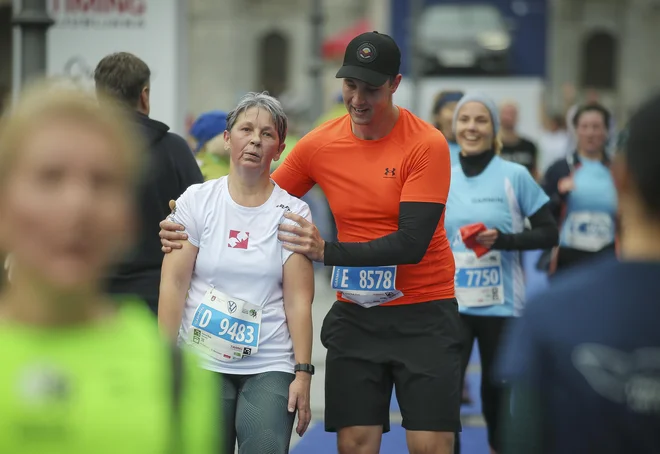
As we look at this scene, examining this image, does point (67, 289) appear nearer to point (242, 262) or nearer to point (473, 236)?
point (242, 262)

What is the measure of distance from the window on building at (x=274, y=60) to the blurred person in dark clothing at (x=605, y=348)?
4346 cm

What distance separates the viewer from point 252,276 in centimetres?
A: 456

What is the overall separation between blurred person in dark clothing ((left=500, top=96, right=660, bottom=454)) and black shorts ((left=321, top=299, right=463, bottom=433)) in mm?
2751

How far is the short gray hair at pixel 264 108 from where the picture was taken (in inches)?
189

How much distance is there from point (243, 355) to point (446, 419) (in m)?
0.94

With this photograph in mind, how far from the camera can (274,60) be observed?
153ft

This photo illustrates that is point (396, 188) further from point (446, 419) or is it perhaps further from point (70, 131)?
point (70, 131)

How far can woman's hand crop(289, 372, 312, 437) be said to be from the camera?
14.8ft

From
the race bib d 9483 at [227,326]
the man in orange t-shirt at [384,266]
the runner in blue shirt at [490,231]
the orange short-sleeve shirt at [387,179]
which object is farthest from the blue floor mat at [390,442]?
the race bib d 9483 at [227,326]

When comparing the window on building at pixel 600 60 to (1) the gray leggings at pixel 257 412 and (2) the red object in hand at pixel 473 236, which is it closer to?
(2) the red object in hand at pixel 473 236

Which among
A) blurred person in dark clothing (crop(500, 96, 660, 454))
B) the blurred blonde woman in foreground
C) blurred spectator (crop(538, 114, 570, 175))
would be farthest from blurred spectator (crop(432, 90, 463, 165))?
blurred spectator (crop(538, 114, 570, 175))

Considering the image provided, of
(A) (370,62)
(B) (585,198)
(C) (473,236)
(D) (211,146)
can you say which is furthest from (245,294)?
(B) (585,198)

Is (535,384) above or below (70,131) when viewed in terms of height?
below

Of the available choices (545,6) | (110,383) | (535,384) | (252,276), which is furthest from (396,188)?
(545,6)
